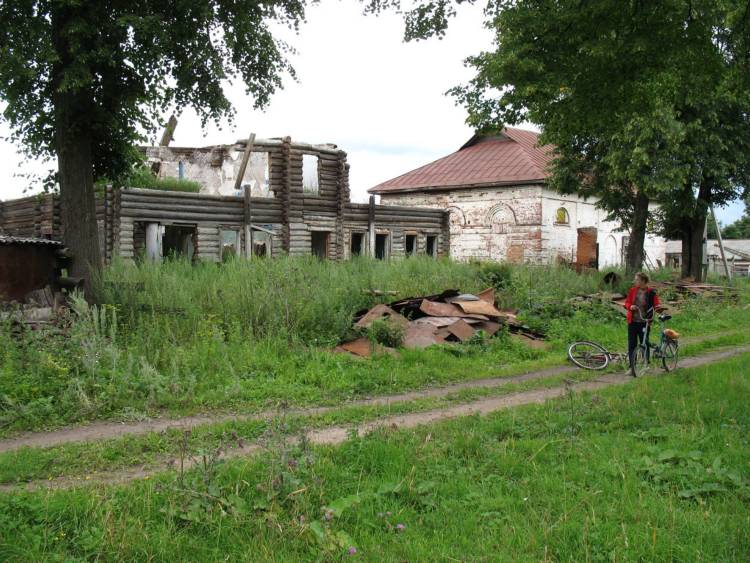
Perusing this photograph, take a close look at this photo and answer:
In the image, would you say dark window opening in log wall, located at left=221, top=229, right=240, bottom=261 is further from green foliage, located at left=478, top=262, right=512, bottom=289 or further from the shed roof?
the shed roof

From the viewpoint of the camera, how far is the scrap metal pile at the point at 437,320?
471 inches

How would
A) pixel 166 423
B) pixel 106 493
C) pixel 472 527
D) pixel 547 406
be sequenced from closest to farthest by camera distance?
1. pixel 472 527
2. pixel 106 493
3. pixel 166 423
4. pixel 547 406

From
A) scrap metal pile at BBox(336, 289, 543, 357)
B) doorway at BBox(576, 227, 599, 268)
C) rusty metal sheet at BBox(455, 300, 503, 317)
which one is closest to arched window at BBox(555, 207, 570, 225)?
doorway at BBox(576, 227, 599, 268)

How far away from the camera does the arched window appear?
3076cm

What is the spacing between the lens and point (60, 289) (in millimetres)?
12648

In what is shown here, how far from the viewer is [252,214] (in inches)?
947

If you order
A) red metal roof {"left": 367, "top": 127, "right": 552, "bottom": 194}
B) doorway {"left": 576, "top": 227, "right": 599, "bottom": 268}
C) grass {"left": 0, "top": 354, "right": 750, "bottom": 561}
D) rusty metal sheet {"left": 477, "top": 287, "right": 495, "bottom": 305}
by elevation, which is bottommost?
grass {"left": 0, "top": 354, "right": 750, "bottom": 561}

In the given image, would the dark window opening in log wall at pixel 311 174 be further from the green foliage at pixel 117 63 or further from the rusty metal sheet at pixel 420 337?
the rusty metal sheet at pixel 420 337

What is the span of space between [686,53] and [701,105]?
44.5ft

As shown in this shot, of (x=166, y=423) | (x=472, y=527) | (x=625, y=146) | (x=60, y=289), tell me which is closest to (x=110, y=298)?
(x=60, y=289)

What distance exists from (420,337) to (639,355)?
13.2 ft

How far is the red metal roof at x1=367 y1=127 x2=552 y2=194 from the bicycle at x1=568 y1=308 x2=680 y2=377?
1878 centimetres

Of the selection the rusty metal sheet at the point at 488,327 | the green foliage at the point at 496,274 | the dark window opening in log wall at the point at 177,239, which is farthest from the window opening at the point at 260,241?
the rusty metal sheet at the point at 488,327

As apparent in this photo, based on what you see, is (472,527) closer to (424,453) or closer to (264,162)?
(424,453)
